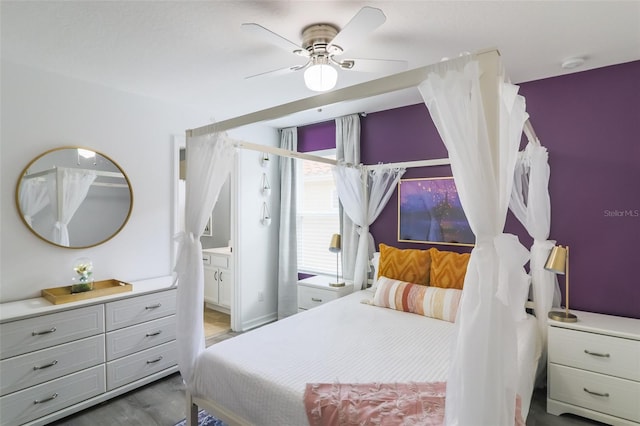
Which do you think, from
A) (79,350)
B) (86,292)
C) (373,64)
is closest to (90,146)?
(86,292)

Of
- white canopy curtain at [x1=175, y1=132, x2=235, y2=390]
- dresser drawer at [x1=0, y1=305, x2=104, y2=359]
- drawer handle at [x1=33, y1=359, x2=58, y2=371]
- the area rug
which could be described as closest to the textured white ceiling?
white canopy curtain at [x1=175, y1=132, x2=235, y2=390]

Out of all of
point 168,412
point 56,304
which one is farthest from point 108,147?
point 168,412

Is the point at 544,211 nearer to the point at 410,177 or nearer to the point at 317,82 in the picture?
the point at 410,177

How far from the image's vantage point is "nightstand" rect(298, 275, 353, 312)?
344 centimetres

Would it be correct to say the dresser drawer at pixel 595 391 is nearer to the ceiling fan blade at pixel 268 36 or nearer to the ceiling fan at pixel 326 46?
the ceiling fan at pixel 326 46

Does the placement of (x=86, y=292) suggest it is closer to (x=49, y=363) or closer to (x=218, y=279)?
(x=49, y=363)

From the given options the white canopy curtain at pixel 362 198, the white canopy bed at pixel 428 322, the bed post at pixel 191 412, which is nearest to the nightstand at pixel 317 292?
the white canopy curtain at pixel 362 198

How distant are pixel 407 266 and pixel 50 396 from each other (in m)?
2.94

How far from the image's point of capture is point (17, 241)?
8.29 feet

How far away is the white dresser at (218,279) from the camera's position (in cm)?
457

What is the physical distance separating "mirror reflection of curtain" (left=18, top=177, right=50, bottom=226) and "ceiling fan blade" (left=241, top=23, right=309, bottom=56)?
2.24 m

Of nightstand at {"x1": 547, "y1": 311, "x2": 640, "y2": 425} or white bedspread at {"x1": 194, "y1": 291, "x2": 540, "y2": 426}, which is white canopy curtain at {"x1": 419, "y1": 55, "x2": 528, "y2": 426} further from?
nightstand at {"x1": 547, "y1": 311, "x2": 640, "y2": 425}

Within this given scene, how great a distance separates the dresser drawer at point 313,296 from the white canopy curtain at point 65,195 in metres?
2.24

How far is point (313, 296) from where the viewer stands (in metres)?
3.56
